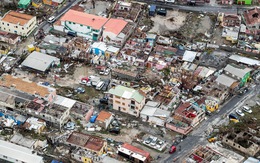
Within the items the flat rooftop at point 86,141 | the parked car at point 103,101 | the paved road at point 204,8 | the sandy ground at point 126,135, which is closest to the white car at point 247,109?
the sandy ground at point 126,135

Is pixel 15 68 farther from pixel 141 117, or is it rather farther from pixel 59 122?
pixel 141 117

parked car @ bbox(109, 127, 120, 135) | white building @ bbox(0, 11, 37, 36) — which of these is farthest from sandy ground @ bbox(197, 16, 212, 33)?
parked car @ bbox(109, 127, 120, 135)

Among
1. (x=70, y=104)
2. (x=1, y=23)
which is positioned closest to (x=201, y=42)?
(x=70, y=104)

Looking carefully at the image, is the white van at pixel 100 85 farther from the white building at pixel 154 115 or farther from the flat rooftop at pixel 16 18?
the flat rooftop at pixel 16 18

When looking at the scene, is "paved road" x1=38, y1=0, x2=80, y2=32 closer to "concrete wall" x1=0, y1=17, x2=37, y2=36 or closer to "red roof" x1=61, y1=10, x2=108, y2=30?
"concrete wall" x1=0, y1=17, x2=37, y2=36

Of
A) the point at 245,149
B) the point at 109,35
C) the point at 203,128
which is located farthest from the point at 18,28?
the point at 245,149
